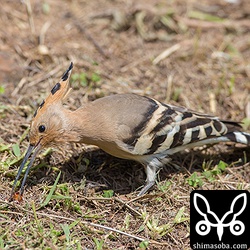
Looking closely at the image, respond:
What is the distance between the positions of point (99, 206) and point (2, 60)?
2.05 metres

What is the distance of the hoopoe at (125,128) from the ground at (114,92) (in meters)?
0.22

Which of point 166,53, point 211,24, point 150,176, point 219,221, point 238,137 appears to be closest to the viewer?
point 219,221

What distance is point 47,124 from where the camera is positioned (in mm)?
3627

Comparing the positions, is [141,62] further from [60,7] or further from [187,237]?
[187,237]

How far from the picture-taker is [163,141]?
12.8 ft

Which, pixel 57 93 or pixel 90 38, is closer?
pixel 57 93

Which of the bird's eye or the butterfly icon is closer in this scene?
the butterfly icon

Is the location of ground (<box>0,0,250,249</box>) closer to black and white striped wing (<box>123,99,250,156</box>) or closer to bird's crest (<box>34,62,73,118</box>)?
black and white striped wing (<box>123,99,250,156</box>)

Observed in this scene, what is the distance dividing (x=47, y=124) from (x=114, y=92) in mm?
1304

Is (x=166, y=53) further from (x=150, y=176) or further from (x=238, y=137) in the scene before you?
(x=150, y=176)

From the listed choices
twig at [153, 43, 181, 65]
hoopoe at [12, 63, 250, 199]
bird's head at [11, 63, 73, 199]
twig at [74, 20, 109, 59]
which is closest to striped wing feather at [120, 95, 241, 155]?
hoopoe at [12, 63, 250, 199]

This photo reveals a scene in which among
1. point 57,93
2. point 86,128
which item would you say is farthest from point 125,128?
point 57,93

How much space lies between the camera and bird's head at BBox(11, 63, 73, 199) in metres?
3.60

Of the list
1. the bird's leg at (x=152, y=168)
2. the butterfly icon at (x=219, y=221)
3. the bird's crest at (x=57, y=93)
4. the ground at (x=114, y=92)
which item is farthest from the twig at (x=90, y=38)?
the butterfly icon at (x=219, y=221)
